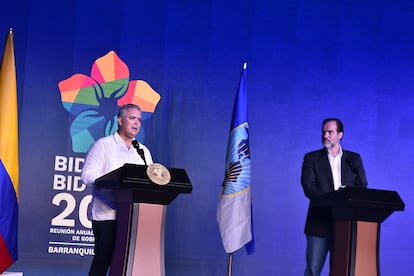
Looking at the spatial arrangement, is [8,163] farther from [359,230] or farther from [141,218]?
[359,230]

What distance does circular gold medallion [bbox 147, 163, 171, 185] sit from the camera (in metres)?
3.40

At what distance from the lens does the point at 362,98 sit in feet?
20.4

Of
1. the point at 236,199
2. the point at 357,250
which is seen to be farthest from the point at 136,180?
the point at 236,199

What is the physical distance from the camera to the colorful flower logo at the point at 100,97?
18.6 feet

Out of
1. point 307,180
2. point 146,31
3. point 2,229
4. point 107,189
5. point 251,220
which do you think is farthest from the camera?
point 146,31

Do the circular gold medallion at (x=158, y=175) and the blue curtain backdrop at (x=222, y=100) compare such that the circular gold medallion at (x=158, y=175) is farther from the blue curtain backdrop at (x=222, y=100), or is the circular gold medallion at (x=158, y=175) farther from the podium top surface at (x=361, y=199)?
the blue curtain backdrop at (x=222, y=100)

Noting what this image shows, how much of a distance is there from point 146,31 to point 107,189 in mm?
2590

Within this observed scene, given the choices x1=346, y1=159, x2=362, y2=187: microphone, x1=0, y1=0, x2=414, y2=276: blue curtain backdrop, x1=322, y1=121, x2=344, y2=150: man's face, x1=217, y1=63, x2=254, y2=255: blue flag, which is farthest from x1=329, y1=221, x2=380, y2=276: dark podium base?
x1=0, y1=0, x2=414, y2=276: blue curtain backdrop

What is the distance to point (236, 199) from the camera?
539 cm

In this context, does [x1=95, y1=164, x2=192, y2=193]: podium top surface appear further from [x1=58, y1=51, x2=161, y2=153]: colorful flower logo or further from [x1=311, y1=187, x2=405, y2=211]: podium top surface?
[x1=58, y1=51, x2=161, y2=153]: colorful flower logo

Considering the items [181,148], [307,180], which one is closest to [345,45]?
[181,148]

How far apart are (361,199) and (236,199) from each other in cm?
183

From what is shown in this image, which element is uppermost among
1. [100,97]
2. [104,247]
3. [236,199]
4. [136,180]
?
[100,97]

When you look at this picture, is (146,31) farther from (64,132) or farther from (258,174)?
(258,174)
